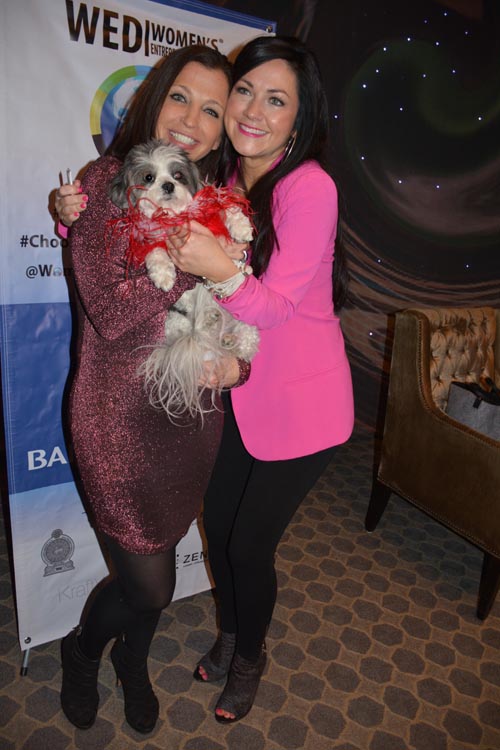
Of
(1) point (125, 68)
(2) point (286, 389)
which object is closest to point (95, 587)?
(2) point (286, 389)

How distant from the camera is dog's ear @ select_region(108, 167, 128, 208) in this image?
1.28 meters

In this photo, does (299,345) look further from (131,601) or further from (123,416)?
(131,601)

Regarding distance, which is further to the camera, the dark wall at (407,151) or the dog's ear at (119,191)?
the dark wall at (407,151)

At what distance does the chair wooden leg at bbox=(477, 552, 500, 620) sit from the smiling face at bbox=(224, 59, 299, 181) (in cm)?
214

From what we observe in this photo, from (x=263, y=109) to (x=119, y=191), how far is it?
49cm

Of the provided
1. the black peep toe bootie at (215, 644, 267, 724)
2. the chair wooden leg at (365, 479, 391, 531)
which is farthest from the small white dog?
the chair wooden leg at (365, 479, 391, 531)

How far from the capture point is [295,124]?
1.53 m

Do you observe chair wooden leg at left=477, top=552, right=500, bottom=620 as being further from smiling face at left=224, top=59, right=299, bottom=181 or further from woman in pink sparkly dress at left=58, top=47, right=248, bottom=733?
smiling face at left=224, top=59, right=299, bottom=181

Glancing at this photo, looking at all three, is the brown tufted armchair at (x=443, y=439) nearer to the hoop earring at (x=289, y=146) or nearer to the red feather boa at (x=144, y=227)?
the hoop earring at (x=289, y=146)

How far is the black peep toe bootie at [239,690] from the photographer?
76.0 inches

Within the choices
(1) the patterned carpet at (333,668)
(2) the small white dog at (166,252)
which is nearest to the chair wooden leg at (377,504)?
(1) the patterned carpet at (333,668)

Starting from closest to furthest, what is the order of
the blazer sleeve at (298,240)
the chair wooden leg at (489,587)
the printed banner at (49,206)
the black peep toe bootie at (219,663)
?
1. the blazer sleeve at (298,240)
2. the printed banner at (49,206)
3. the black peep toe bootie at (219,663)
4. the chair wooden leg at (489,587)

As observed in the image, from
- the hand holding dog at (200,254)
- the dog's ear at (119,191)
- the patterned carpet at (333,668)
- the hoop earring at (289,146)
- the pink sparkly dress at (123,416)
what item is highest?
the hoop earring at (289,146)

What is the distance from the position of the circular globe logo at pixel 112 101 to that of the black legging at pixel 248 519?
108 cm
